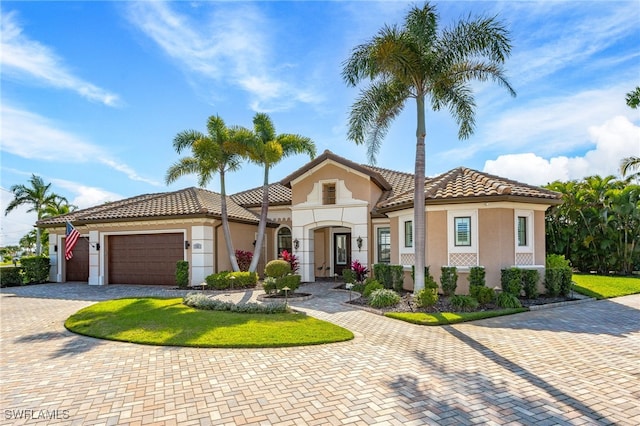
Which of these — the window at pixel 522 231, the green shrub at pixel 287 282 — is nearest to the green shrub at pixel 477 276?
the window at pixel 522 231

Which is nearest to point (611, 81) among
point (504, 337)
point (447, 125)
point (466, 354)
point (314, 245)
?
point (447, 125)

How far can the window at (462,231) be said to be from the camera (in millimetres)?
14336

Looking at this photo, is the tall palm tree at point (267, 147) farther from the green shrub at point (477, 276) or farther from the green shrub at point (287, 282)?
the green shrub at point (477, 276)

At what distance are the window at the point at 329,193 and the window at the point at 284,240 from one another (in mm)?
4346

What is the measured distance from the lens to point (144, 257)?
19812 millimetres

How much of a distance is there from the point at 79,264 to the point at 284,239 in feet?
40.2

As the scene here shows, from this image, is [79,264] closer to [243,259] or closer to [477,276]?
[243,259]

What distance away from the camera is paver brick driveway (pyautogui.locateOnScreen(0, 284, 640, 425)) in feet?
16.0

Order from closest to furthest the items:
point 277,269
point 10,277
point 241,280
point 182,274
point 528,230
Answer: point 528,230, point 277,269, point 241,280, point 182,274, point 10,277

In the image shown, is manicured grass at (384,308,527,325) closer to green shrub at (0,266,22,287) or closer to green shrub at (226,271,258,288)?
green shrub at (226,271,258,288)

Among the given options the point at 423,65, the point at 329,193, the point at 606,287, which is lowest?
the point at 606,287

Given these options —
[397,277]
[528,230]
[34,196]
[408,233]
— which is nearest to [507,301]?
[528,230]

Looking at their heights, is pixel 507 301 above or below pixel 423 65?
below

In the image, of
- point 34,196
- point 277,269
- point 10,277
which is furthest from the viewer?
point 34,196
